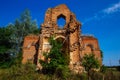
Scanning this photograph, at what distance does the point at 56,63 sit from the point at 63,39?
7.25m

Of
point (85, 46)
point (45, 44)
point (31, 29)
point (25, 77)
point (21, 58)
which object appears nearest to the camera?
point (25, 77)

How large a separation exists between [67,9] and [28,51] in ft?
27.3

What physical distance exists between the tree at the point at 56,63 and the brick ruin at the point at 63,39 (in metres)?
3.45

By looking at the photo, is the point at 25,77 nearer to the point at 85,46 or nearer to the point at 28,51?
the point at 28,51

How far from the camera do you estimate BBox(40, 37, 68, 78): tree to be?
52.0 feet

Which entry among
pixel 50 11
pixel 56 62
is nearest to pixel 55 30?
pixel 50 11

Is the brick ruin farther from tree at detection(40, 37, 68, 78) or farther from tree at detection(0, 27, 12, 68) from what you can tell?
tree at detection(40, 37, 68, 78)

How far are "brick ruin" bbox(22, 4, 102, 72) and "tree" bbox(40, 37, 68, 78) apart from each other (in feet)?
11.3

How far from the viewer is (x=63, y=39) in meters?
→ 23.0

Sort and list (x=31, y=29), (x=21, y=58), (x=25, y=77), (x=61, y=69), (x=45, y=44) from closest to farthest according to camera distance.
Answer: (x=25, y=77) < (x=61, y=69) < (x=45, y=44) < (x=21, y=58) < (x=31, y=29)

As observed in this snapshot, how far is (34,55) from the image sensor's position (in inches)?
955

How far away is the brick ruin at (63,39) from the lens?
69.9 feet

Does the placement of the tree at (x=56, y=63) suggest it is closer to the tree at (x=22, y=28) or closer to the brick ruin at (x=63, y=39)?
the brick ruin at (x=63, y=39)

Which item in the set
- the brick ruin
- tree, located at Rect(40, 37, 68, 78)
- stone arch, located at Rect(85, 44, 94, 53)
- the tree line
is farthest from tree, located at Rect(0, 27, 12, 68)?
stone arch, located at Rect(85, 44, 94, 53)
